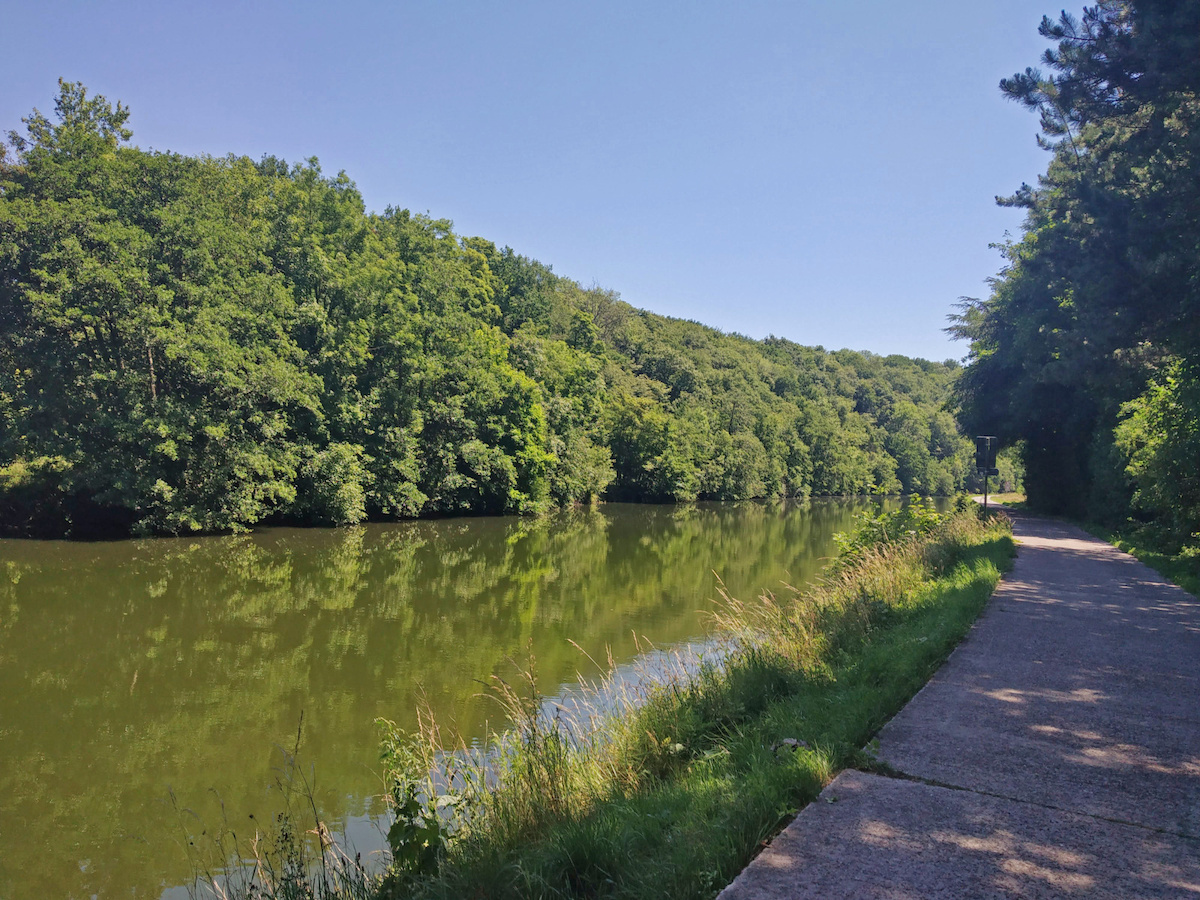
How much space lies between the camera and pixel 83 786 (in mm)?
6824

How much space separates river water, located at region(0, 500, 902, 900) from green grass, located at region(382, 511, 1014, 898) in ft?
6.64

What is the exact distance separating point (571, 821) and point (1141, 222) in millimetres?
11178

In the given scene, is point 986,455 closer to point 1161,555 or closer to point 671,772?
point 1161,555

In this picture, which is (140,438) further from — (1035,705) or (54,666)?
(1035,705)

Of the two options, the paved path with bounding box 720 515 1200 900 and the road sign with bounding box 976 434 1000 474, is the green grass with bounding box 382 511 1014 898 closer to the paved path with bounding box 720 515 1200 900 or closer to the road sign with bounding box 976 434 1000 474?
the paved path with bounding box 720 515 1200 900

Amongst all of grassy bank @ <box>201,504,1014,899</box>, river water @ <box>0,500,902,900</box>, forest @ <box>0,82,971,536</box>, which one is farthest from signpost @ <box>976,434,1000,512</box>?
grassy bank @ <box>201,504,1014,899</box>

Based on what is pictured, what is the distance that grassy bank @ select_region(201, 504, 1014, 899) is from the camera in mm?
3541

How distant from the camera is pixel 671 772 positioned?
17.0ft

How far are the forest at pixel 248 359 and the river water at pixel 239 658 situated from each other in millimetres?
3141

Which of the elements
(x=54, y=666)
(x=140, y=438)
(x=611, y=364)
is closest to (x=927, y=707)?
(x=54, y=666)

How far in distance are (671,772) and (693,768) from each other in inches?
10.5

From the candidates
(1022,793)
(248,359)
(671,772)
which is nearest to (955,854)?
(1022,793)

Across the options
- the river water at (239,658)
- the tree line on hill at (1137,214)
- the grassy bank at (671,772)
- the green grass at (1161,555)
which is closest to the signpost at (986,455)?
the green grass at (1161,555)

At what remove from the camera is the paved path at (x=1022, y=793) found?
307 cm
